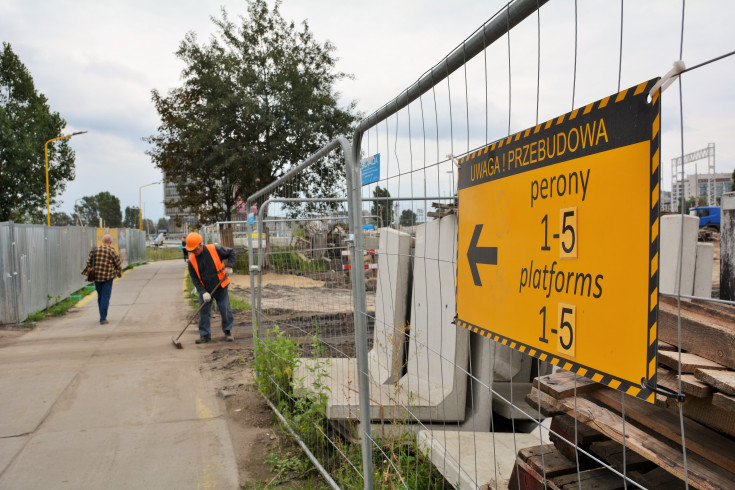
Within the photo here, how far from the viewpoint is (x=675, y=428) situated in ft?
4.91

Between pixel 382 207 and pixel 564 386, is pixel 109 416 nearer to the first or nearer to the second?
pixel 382 207

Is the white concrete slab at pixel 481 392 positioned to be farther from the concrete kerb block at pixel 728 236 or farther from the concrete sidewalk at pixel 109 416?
the concrete kerb block at pixel 728 236

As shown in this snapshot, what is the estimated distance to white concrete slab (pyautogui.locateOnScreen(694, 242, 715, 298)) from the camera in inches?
117

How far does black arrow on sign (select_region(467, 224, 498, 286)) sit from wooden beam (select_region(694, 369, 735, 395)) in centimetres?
66

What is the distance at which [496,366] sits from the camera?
14.6 feet

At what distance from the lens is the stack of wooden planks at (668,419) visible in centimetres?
132

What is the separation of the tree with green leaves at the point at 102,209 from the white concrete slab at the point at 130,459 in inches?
5639

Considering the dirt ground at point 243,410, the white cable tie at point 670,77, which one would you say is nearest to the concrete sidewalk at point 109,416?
the dirt ground at point 243,410

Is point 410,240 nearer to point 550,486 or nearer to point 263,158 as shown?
point 550,486

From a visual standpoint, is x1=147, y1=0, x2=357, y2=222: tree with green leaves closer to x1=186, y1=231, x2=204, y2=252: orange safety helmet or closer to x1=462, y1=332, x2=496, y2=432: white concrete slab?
x1=186, y1=231, x2=204, y2=252: orange safety helmet

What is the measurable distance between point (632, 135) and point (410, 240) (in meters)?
3.89

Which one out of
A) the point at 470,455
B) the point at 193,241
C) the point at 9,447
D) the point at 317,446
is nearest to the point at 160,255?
the point at 193,241

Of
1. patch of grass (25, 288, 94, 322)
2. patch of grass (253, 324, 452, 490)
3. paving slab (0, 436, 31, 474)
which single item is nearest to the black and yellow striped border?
patch of grass (253, 324, 452, 490)

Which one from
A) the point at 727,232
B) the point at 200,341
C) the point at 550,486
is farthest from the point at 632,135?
the point at 200,341
